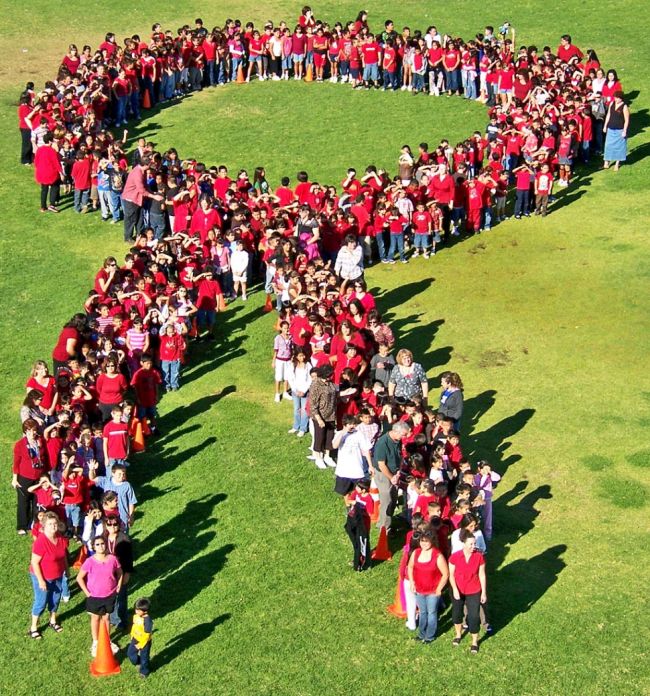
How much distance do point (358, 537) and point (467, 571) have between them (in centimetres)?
214

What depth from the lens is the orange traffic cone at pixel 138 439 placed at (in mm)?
21466

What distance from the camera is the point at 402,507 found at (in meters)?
19.1

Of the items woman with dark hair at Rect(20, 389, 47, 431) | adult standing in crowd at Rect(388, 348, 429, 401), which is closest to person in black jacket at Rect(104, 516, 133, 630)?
woman with dark hair at Rect(20, 389, 47, 431)

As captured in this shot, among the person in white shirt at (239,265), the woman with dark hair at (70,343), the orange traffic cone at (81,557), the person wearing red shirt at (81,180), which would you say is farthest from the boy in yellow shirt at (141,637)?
the person wearing red shirt at (81,180)

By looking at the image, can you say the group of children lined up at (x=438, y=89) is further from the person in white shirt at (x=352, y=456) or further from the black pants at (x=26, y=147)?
the person in white shirt at (x=352, y=456)

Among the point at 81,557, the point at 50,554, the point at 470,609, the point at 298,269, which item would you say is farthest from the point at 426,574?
the point at 298,269

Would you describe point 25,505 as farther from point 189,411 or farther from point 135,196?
point 135,196

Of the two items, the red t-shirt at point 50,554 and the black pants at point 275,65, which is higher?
the black pants at point 275,65

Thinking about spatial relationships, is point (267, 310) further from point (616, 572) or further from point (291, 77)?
point (291, 77)

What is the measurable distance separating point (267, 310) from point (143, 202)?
4.55 m

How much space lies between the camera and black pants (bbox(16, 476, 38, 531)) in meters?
19.2

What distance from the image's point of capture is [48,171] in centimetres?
3077

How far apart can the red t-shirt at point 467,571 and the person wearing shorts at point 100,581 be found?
4.20 metres

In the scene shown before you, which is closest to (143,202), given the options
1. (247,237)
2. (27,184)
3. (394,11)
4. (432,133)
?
(247,237)
